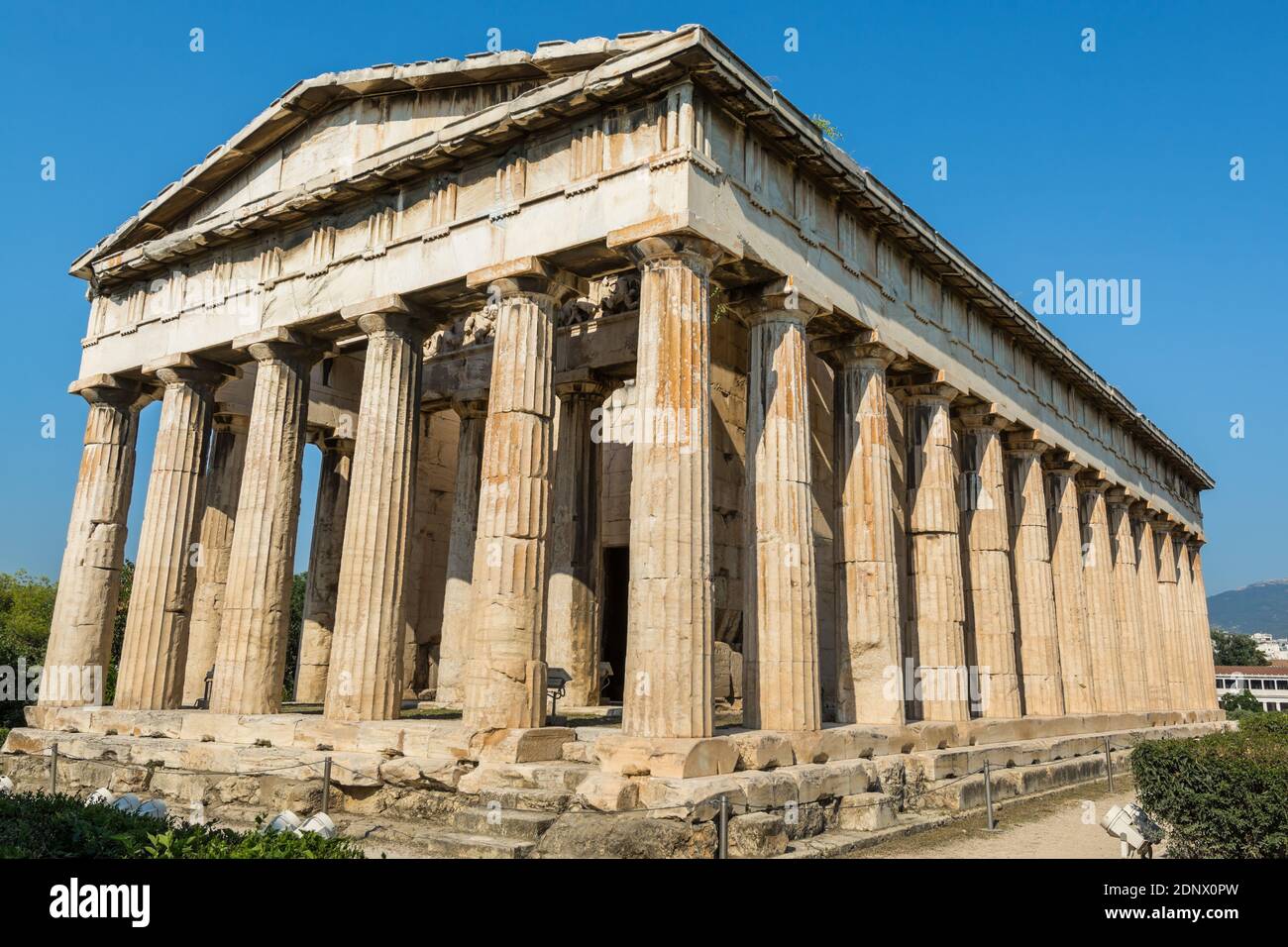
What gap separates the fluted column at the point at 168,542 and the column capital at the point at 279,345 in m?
2.06

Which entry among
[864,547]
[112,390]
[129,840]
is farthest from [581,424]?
[129,840]

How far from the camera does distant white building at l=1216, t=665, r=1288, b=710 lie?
3307 inches

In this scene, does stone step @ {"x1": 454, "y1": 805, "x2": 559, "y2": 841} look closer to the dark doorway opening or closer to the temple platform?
the temple platform

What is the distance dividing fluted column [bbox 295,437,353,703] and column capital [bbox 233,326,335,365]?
5235 mm

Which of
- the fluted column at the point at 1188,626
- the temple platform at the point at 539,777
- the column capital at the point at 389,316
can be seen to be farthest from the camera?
the fluted column at the point at 1188,626

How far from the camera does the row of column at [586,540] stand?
12523 mm

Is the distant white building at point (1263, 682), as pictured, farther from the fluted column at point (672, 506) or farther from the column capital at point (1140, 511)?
the fluted column at point (672, 506)

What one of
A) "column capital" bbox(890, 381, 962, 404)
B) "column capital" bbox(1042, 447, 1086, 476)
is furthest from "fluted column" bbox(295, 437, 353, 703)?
"column capital" bbox(1042, 447, 1086, 476)

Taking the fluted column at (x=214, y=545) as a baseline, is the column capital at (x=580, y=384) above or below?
above

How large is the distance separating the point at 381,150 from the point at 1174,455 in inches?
1130

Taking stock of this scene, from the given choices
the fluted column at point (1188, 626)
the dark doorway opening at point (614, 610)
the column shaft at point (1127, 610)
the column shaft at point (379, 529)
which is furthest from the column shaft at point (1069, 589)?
the column shaft at point (379, 529)

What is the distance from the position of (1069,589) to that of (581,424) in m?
13.1
